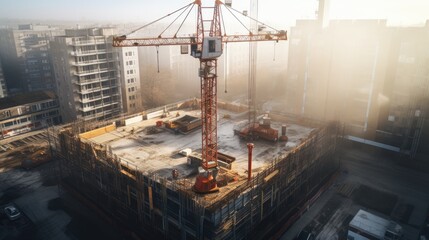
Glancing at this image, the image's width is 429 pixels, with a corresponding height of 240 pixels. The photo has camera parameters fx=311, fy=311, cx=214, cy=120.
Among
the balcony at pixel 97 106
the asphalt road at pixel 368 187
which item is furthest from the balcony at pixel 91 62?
the asphalt road at pixel 368 187

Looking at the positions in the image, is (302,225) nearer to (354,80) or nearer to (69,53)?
(354,80)

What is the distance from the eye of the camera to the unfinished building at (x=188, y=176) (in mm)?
29578

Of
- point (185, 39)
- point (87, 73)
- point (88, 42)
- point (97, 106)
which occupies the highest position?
point (185, 39)

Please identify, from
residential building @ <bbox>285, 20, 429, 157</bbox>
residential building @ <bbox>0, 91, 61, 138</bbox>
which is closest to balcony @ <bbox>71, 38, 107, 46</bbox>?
residential building @ <bbox>0, 91, 61, 138</bbox>

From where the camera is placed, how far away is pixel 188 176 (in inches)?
1318

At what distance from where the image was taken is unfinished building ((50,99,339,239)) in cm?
2958

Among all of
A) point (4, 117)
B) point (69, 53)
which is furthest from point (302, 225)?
point (4, 117)

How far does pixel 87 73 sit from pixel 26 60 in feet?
146

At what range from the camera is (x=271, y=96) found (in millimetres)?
92062

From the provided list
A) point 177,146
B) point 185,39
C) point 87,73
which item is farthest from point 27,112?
point 185,39

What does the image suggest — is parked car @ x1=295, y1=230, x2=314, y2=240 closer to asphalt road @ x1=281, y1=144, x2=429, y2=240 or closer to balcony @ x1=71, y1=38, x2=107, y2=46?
asphalt road @ x1=281, y1=144, x2=429, y2=240

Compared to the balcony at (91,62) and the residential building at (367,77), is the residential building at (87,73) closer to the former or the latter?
the balcony at (91,62)

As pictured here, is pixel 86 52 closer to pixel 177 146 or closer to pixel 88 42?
pixel 88 42

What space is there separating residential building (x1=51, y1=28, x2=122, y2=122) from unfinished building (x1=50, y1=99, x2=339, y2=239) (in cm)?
1837
